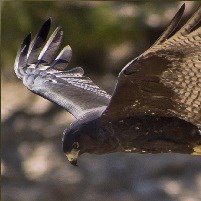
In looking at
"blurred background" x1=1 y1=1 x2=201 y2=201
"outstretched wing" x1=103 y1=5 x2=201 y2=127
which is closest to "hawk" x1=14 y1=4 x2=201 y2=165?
"outstretched wing" x1=103 y1=5 x2=201 y2=127


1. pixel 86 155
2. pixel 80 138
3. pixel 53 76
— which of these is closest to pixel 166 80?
pixel 80 138

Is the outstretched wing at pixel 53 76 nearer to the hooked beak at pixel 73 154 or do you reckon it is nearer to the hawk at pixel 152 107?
the hawk at pixel 152 107

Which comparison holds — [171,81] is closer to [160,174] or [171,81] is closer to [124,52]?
[160,174]

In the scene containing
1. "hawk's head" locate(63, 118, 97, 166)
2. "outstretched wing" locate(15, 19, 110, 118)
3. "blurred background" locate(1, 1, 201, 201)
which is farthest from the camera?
"blurred background" locate(1, 1, 201, 201)

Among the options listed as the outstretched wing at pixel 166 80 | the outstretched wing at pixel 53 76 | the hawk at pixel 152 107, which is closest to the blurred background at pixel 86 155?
the outstretched wing at pixel 53 76

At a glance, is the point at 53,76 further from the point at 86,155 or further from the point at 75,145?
the point at 86,155

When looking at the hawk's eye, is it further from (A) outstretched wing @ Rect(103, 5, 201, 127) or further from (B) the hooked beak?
(A) outstretched wing @ Rect(103, 5, 201, 127)

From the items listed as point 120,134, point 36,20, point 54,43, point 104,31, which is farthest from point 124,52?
point 120,134
